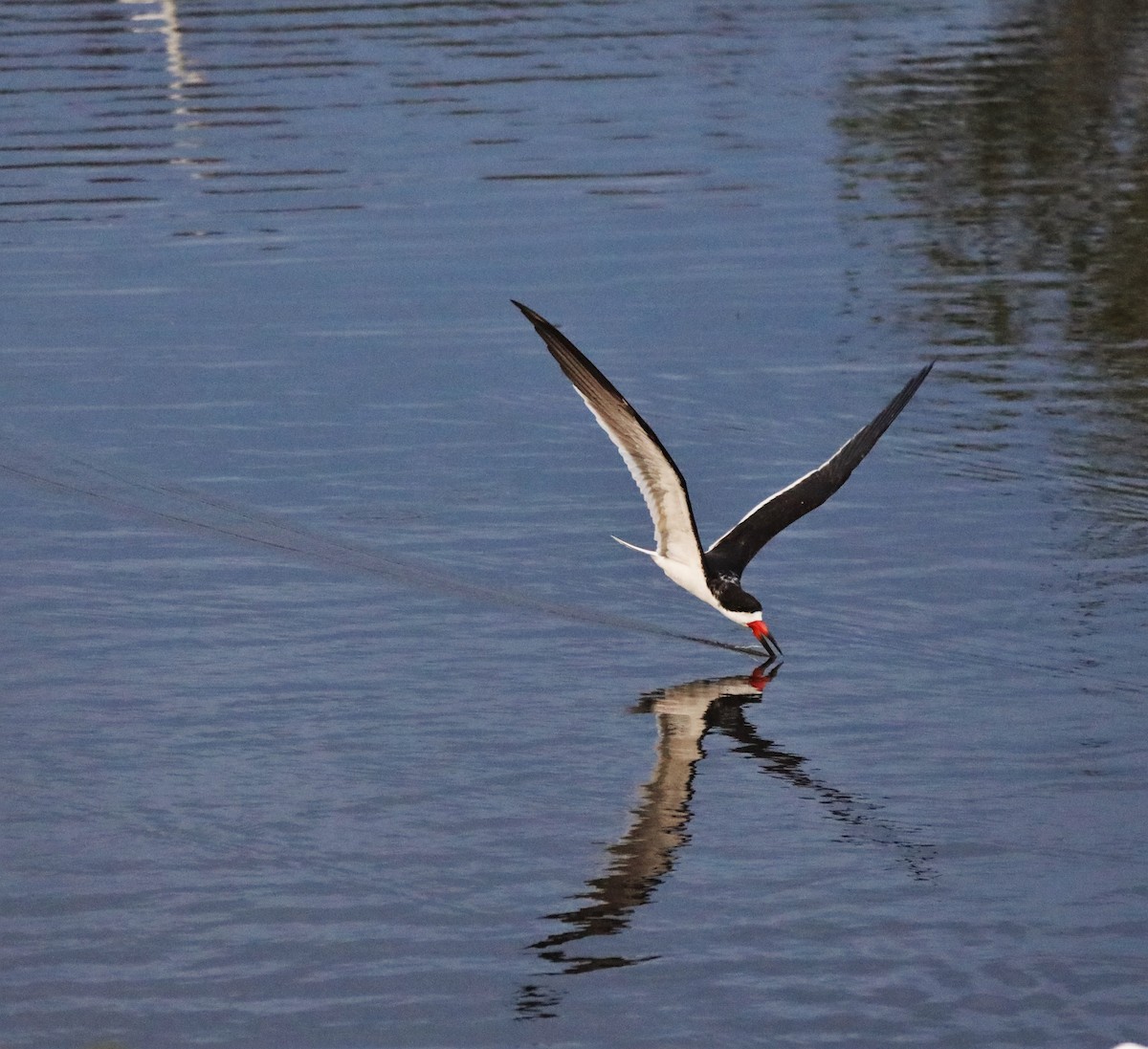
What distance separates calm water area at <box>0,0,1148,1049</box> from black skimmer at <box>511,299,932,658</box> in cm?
41

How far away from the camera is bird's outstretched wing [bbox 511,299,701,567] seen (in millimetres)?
10586

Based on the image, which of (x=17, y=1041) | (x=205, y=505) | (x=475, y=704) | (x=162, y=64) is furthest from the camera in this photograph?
(x=162, y=64)

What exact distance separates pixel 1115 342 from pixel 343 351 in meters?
6.29

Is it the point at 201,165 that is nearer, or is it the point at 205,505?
the point at 205,505

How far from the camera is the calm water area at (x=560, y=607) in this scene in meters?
8.50

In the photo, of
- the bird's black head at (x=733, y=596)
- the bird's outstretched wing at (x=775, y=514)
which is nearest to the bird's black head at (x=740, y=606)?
the bird's black head at (x=733, y=596)

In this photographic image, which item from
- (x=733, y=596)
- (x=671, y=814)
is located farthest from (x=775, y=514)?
(x=671, y=814)

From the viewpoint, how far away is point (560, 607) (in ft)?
41.7

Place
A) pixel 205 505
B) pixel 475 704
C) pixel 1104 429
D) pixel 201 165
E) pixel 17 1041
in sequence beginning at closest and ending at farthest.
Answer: pixel 17 1041, pixel 475 704, pixel 205 505, pixel 1104 429, pixel 201 165

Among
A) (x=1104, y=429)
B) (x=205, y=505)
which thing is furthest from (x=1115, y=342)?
(x=205, y=505)

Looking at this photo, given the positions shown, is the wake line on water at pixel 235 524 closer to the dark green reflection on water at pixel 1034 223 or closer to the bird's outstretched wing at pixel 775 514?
the bird's outstretched wing at pixel 775 514

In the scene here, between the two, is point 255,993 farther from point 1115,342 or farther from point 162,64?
point 162,64

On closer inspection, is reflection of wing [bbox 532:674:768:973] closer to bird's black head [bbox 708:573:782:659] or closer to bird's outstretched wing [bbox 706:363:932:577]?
bird's black head [bbox 708:573:782:659]

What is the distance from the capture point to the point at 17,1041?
7.90m
